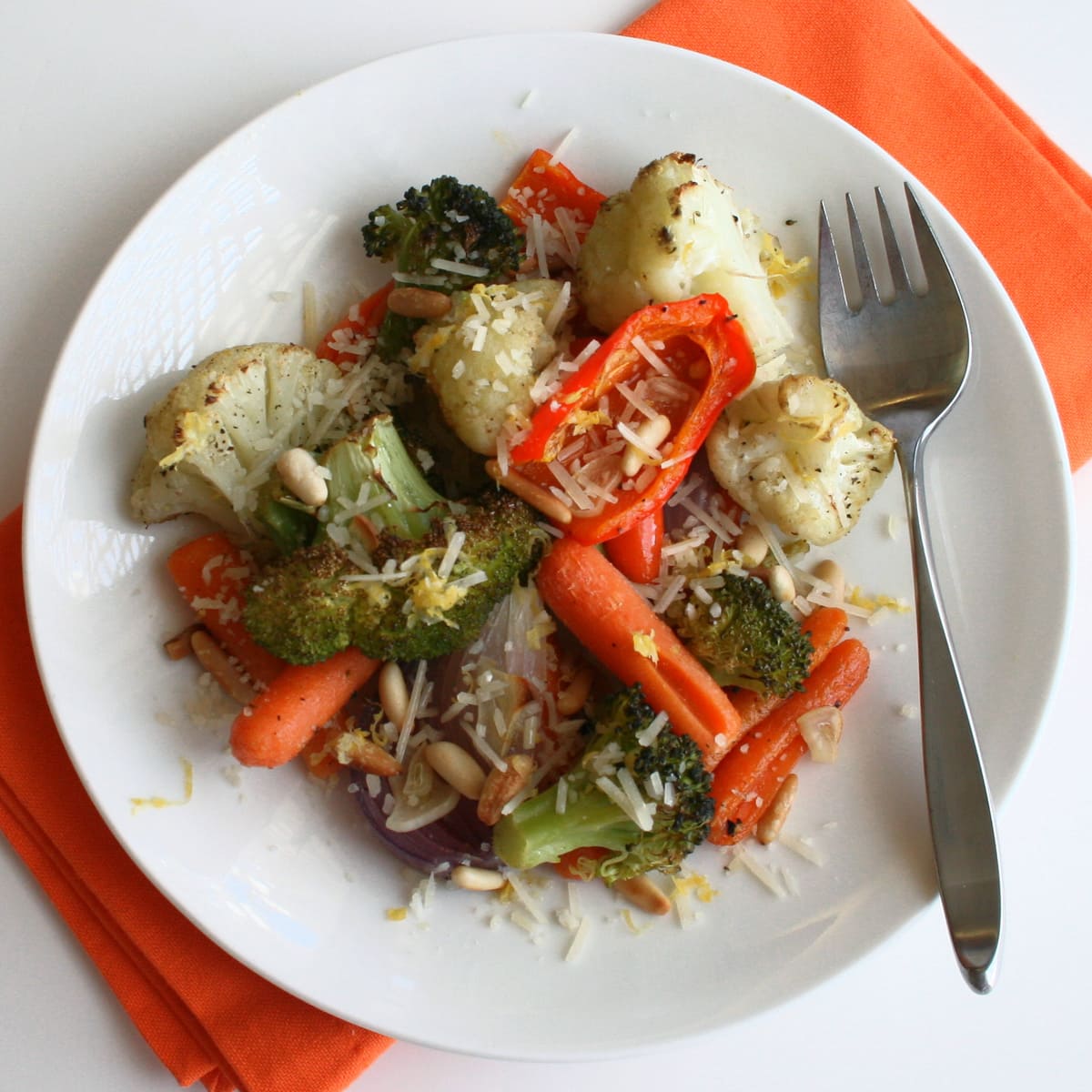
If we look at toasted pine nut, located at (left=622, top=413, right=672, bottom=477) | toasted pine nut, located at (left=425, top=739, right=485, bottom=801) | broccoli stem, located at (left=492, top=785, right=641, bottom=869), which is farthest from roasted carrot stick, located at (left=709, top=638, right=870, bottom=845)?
toasted pine nut, located at (left=622, top=413, right=672, bottom=477)

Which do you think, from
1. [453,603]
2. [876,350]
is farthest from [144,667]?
[876,350]

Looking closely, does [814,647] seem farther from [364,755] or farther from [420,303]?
[420,303]

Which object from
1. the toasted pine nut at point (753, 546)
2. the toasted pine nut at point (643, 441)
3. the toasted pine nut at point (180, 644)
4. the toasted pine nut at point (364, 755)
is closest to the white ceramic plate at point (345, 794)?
the toasted pine nut at point (180, 644)

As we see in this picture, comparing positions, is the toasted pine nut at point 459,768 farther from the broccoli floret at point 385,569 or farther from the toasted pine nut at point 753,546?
the toasted pine nut at point 753,546

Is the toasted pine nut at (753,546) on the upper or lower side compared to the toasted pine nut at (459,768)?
upper

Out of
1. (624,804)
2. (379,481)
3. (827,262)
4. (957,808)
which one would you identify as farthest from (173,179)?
(957,808)

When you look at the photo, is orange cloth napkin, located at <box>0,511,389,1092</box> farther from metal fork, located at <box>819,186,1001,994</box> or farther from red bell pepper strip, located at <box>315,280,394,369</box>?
metal fork, located at <box>819,186,1001,994</box>

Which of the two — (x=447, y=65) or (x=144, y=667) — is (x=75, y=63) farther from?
(x=144, y=667)
